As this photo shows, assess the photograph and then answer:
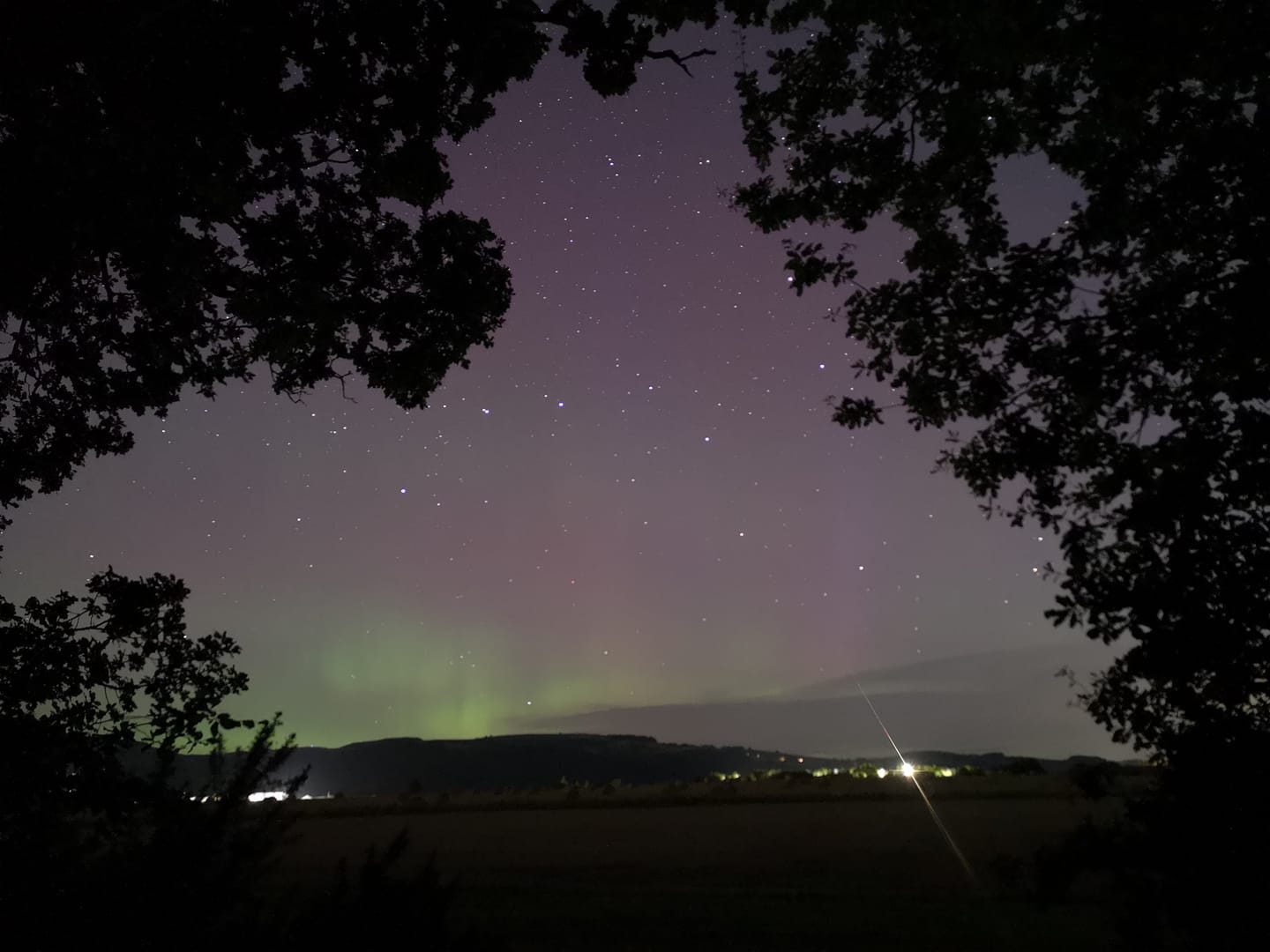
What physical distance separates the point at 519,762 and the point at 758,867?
3575 inches

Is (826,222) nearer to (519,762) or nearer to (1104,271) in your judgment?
(1104,271)

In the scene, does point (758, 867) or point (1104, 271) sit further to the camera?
point (758, 867)

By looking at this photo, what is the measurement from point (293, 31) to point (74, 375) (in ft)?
15.1

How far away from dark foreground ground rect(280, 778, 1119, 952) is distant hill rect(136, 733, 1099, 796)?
71.1m

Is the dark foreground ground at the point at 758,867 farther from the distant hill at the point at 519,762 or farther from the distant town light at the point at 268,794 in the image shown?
the distant hill at the point at 519,762

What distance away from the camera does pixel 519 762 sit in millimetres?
96875

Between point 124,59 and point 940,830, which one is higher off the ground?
point 940,830

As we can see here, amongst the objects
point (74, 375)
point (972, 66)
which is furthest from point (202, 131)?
point (972, 66)

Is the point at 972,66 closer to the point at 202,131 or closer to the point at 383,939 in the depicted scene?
the point at 202,131

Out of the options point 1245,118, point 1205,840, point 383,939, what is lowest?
point 383,939

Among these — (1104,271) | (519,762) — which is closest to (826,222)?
(1104,271)

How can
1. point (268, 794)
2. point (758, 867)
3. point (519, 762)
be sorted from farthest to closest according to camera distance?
1. point (519, 762)
2. point (758, 867)
3. point (268, 794)

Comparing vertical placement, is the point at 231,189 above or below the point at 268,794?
above

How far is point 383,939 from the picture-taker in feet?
16.0
